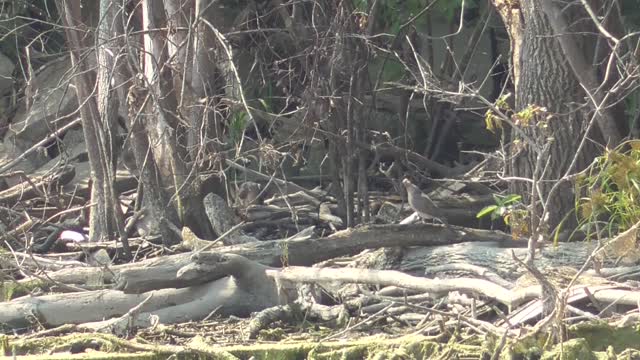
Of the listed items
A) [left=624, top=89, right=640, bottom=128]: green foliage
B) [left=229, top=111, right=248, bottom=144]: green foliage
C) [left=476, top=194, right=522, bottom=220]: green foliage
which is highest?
[left=229, top=111, right=248, bottom=144]: green foliage

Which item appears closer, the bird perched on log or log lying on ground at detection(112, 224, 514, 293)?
log lying on ground at detection(112, 224, 514, 293)

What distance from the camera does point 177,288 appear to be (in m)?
Result: 7.28

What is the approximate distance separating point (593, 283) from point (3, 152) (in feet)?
26.4

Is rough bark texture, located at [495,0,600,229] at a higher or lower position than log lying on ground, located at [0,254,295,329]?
higher

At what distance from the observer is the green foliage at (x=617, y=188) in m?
6.28

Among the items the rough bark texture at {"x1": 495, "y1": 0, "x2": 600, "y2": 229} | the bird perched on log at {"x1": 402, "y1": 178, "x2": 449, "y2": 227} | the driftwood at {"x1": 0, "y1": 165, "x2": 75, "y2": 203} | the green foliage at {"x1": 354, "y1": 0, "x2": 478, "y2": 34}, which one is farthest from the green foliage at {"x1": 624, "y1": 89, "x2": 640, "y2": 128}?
the driftwood at {"x1": 0, "y1": 165, "x2": 75, "y2": 203}

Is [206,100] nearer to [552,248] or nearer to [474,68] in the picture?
[552,248]

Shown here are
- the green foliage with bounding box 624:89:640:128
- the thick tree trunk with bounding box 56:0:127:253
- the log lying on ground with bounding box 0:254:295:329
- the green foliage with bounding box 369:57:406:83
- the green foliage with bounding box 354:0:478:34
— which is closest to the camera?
the log lying on ground with bounding box 0:254:295:329

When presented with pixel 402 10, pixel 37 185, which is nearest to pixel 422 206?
pixel 402 10

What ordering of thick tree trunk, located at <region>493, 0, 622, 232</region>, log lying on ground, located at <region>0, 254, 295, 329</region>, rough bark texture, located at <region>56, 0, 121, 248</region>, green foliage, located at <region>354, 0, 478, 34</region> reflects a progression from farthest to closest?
1. green foliage, located at <region>354, 0, 478, 34</region>
2. rough bark texture, located at <region>56, 0, 121, 248</region>
3. thick tree trunk, located at <region>493, 0, 622, 232</region>
4. log lying on ground, located at <region>0, 254, 295, 329</region>

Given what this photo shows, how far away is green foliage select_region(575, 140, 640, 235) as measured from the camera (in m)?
6.28

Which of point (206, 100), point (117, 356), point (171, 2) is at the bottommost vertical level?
point (117, 356)

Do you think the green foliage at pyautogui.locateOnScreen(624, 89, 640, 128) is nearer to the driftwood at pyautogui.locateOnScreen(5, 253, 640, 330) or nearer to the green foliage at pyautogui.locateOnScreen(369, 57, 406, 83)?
the green foliage at pyautogui.locateOnScreen(369, 57, 406, 83)

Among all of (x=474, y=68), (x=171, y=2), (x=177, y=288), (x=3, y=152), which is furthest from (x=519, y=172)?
(x=3, y=152)
